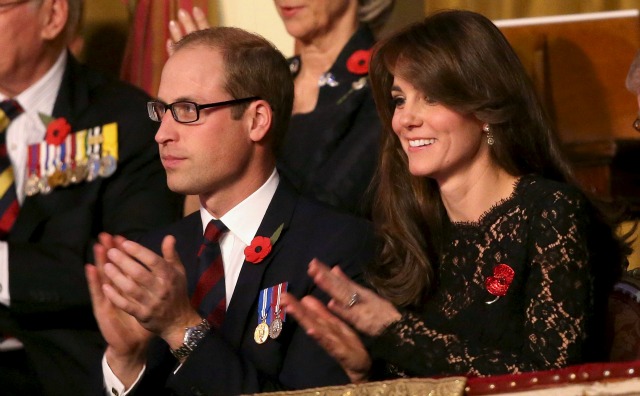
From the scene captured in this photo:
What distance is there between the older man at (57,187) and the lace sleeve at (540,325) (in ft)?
3.73

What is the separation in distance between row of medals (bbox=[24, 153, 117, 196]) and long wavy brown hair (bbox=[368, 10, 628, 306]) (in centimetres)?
104

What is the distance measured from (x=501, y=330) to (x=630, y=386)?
0.42m

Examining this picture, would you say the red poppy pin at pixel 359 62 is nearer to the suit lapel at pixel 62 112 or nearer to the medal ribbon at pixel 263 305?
the suit lapel at pixel 62 112

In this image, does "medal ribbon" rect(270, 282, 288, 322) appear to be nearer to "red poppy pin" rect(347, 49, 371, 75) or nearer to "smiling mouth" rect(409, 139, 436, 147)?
"smiling mouth" rect(409, 139, 436, 147)

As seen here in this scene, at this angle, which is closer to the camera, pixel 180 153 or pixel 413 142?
pixel 413 142

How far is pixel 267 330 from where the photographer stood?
8.43 ft

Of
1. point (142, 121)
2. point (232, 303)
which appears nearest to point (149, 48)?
point (142, 121)

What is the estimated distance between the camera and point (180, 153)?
8.84 feet

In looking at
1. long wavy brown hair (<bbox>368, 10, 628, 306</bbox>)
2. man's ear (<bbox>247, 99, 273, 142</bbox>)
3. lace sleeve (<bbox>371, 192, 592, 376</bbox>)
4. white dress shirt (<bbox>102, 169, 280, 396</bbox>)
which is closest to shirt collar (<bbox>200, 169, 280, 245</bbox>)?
white dress shirt (<bbox>102, 169, 280, 396</bbox>)

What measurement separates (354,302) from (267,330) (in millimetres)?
284

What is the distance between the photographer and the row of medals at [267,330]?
2555 millimetres

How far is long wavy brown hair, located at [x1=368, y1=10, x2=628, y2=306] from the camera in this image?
8.09ft

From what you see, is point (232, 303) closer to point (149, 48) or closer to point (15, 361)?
point (15, 361)

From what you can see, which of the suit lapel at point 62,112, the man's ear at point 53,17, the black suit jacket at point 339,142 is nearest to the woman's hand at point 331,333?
the black suit jacket at point 339,142
